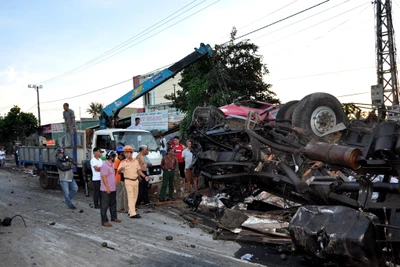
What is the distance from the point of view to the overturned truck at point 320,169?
13.4ft

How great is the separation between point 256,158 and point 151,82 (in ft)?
31.0

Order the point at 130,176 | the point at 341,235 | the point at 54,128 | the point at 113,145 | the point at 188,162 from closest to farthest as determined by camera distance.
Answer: the point at 341,235 < the point at 130,176 < the point at 188,162 < the point at 113,145 < the point at 54,128

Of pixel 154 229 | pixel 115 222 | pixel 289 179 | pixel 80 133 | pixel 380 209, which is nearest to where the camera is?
pixel 380 209

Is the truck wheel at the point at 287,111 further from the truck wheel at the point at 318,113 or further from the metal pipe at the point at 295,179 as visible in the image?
the metal pipe at the point at 295,179

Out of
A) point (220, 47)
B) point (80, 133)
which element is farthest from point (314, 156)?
point (220, 47)

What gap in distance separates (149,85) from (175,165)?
5546 mm

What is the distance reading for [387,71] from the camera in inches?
627

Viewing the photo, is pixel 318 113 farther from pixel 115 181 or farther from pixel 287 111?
pixel 115 181

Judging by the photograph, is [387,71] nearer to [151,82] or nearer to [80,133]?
[151,82]

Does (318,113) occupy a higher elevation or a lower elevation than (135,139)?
higher

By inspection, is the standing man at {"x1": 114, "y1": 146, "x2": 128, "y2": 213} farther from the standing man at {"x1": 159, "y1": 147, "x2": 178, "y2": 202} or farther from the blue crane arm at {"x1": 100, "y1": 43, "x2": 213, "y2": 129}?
the blue crane arm at {"x1": 100, "y1": 43, "x2": 213, "y2": 129}

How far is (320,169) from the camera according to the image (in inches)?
226

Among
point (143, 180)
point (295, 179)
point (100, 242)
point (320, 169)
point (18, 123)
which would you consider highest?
point (18, 123)

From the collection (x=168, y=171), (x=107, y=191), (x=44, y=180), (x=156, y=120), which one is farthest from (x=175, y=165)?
(x=156, y=120)
